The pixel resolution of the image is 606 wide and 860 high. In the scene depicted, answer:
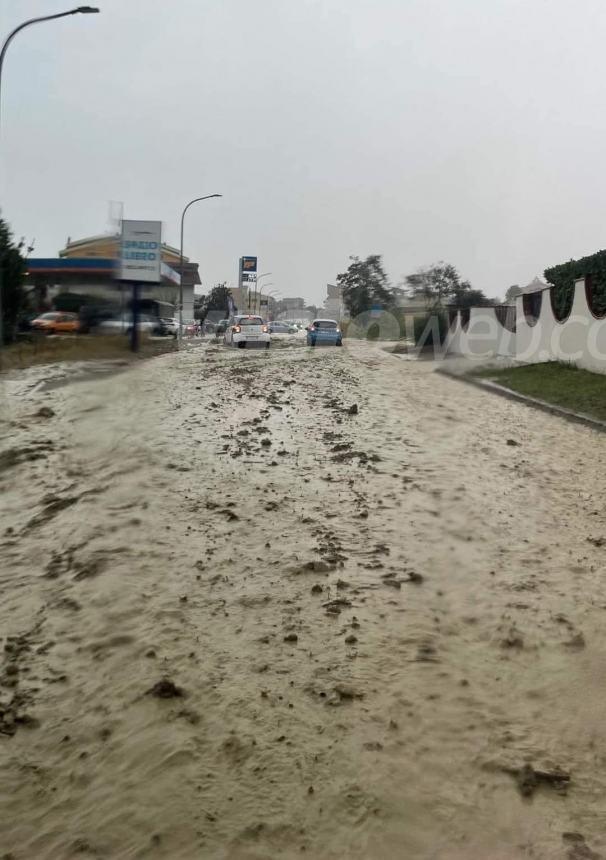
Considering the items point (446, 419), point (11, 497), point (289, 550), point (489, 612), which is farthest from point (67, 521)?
point (446, 419)

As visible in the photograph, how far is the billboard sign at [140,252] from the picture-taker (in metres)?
26.9

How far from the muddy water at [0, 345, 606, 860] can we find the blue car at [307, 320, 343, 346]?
26426mm

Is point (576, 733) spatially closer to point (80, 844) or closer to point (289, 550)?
point (80, 844)

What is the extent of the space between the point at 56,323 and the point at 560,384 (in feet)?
62.7

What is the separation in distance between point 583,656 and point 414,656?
2.76 ft

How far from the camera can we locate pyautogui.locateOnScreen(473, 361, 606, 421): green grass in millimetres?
13378

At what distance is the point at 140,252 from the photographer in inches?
1064

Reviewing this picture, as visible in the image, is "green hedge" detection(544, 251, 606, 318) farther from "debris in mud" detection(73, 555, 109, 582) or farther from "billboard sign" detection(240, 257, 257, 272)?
"billboard sign" detection(240, 257, 257, 272)

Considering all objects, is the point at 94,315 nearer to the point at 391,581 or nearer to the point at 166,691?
the point at 391,581

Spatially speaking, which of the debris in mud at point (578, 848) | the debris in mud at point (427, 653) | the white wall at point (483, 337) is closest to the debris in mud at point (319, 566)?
the debris in mud at point (427, 653)

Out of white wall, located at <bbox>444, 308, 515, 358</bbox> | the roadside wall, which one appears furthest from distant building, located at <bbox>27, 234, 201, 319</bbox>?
the roadside wall

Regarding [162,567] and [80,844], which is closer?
[80,844]

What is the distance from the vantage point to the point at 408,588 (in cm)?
511

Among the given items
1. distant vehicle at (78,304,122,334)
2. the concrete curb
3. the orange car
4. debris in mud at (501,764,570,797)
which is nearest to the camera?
debris in mud at (501,764,570,797)
